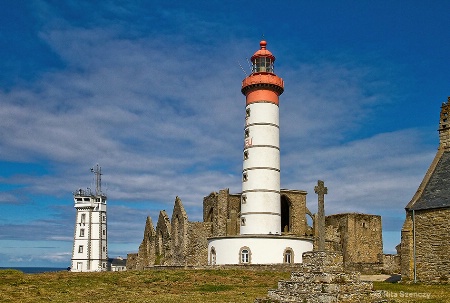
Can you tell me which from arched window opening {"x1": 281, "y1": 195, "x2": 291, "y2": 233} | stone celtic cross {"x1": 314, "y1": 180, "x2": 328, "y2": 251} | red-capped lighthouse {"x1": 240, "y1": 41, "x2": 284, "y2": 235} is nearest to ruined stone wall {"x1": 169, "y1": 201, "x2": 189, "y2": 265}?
red-capped lighthouse {"x1": 240, "y1": 41, "x2": 284, "y2": 235}

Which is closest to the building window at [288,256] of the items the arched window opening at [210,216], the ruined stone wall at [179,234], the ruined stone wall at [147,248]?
the arched window opening at [210,216]

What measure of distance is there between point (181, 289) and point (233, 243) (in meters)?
17.2

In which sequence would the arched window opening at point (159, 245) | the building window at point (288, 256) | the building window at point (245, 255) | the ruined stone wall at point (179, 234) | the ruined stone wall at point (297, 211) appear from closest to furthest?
the building window at point (245, 255) < the building window at point (288, 256) < the ruined stone wall at point (179, 234) < the ruined stone wall at point (297, 211) < the arched window opening at point (159, 245)

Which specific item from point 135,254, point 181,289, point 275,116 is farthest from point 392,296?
point 135,254

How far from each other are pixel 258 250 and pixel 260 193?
15.9ft

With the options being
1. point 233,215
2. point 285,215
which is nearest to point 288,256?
point 233,215

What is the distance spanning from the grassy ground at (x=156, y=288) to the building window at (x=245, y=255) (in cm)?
743

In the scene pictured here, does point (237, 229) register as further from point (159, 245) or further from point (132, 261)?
point (132, 261)

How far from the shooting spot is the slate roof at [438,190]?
1222 inches

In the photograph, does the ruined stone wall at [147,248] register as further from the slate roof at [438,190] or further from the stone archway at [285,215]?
the slate roof at [438,190]

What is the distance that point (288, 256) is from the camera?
4375 cm

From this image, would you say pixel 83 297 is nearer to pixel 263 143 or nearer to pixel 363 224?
pixel 263 143

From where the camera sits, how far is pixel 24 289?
25.6 metres

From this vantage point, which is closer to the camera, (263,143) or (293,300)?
(293,300)
